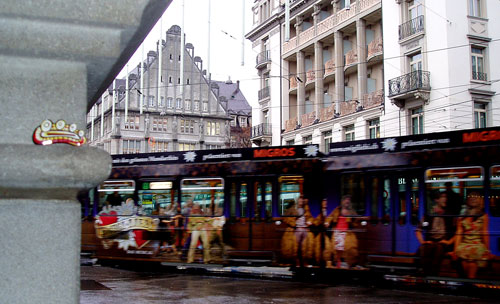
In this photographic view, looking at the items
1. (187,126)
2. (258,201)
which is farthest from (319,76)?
(187,126)

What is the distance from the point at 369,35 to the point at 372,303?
89.8ft

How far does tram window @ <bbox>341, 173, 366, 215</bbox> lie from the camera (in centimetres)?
1547

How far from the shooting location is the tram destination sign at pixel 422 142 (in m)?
13.6

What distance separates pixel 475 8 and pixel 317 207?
59.5 feet

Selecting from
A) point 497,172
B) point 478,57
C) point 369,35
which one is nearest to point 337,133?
point 369,35

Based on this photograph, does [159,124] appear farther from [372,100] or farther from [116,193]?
[116,193]

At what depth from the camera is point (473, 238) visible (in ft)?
43.3

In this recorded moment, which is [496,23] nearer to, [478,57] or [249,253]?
[478,57]

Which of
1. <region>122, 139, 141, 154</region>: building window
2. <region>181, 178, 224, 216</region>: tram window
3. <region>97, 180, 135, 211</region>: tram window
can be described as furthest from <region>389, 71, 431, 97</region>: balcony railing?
<region>122, 139, 141, 154</region>: building window

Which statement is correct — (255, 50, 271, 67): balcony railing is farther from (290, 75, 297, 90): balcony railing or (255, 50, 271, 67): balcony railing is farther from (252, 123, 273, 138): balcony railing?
(252, 123, 273, 138): balcony railing

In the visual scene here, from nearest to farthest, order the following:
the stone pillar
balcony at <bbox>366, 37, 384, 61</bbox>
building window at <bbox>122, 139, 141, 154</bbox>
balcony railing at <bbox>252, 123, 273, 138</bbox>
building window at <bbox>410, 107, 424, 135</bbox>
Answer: the stone pillar, building window at <bbox>410, 107, 424, 135</bbox>, balcony at <bbox>366, 37, 384, 61</bbox>, balcony railing at <bbox>252, 123, 273, 138</bbox>, building window at <bbox>122, 139, 141, 154</bbox>

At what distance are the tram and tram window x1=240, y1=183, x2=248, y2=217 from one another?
0.13 feet

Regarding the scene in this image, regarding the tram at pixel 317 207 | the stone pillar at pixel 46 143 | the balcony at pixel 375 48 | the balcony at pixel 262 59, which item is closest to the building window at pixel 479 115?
the balcony at pixel 375 48

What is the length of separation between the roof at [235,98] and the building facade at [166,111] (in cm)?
1206
